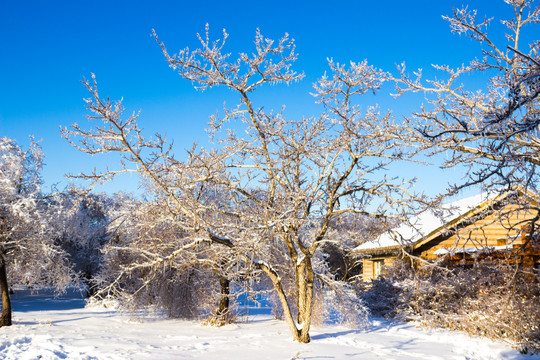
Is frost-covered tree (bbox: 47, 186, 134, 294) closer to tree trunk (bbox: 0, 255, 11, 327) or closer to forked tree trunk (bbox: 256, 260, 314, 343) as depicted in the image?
tree trunk (bbox: 0, 255, 11, 327)

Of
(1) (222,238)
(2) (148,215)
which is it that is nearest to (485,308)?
(1) (222,238)

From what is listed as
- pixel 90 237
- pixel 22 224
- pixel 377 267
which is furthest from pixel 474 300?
pixel 90 237

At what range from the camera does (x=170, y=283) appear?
53.3 feet

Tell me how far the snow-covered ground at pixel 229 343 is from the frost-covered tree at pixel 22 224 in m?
1.73

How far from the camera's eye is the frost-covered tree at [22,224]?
13.8m

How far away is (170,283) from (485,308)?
10.4 meters

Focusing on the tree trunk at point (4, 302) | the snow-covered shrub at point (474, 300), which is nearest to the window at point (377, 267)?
the snow-covered shrub at point (474, 300)

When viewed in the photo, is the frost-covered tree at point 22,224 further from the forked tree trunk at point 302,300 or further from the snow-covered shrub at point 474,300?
the snow-covered shrub at point 474,300

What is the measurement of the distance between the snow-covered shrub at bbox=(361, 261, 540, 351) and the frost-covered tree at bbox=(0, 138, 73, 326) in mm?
11374

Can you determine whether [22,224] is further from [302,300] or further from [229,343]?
[302,300]

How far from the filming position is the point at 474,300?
41.7ft

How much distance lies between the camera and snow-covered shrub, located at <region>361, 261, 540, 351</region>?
10.8 metres

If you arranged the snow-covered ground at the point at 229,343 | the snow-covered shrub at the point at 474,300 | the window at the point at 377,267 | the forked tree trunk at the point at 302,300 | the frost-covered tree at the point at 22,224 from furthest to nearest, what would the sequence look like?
the window at the point at 377,267, the frost-covered tree at the point at 22,224, the snow-covered shrub at the point at 474,300, the forked tree trunk at the point at 302,300, the snow-covered ground at the point at 229,343

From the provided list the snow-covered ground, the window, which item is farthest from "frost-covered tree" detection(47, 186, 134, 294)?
the window
